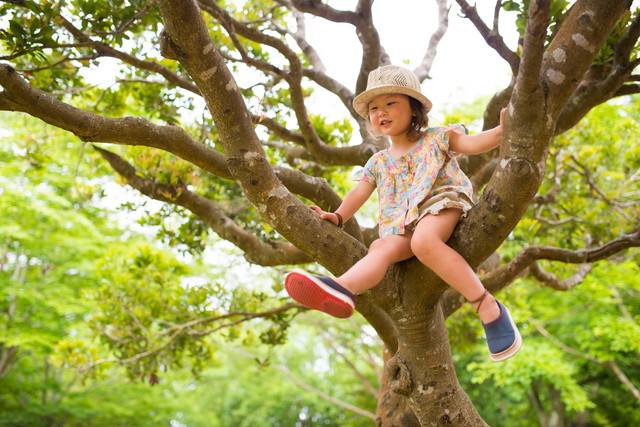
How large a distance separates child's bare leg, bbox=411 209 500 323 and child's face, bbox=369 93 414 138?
59cm

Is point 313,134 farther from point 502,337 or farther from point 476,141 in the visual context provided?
point 502,337

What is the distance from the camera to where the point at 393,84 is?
2342 millimetres

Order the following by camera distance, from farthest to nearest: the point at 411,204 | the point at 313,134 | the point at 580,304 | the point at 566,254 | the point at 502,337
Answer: the point at 580,304
the point at 313,134
the point at 566,254
the point at 411,204
the point at 502,337

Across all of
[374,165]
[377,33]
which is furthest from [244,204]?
[374,165]

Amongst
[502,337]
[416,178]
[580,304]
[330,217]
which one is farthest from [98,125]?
[580,304]

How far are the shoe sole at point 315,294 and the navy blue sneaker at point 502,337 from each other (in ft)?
2.14

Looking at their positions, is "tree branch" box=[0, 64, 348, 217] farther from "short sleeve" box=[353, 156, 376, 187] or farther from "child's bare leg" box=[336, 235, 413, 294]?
"child's bare leg" box=[336, 235, 413, 294]

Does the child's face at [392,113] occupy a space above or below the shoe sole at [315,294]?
above

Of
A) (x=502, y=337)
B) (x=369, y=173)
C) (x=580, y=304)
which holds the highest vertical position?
(x=580, y=304)

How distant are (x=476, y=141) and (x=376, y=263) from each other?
0.74 meters

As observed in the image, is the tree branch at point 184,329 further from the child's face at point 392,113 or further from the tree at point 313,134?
the child's face at point 392,113

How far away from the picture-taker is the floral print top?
219cm

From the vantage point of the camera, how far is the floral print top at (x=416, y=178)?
219cm

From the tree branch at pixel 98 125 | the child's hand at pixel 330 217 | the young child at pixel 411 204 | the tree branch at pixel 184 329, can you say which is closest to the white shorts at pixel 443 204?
the young child at pixel 411 204
